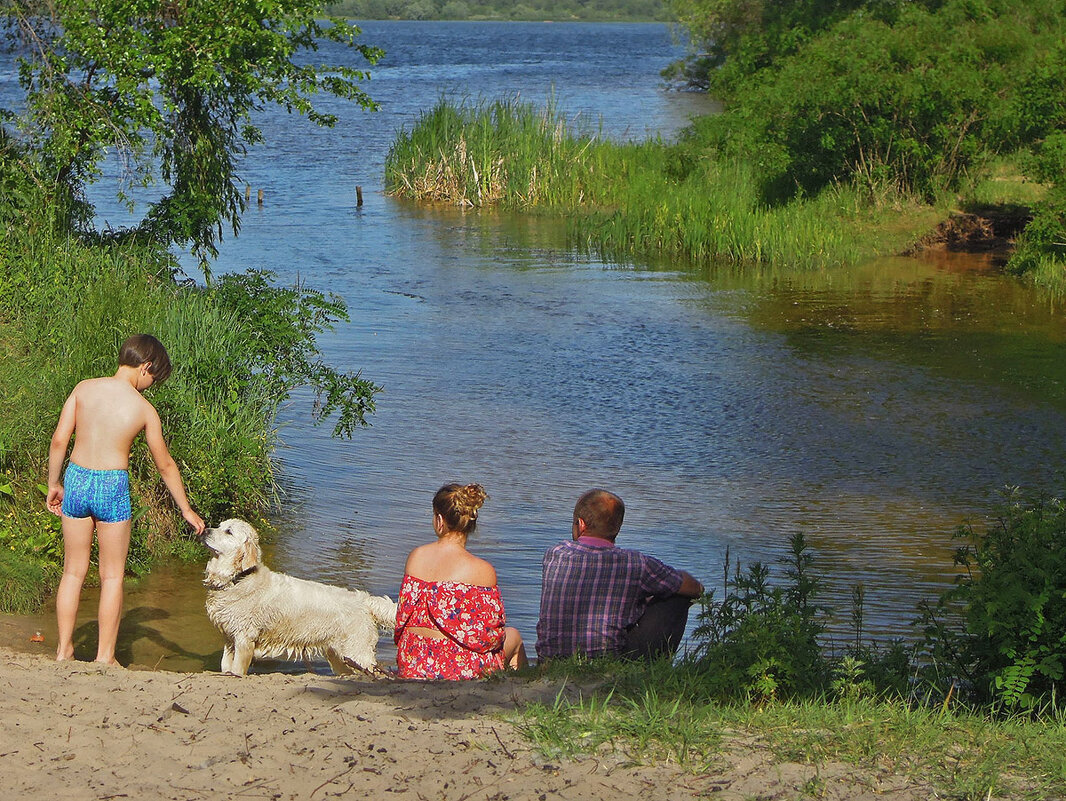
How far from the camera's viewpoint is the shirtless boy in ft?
20.4

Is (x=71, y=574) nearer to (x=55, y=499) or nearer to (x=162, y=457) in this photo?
(x=55, y=499)

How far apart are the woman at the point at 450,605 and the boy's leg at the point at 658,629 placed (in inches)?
27.4

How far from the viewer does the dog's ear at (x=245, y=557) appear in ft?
20.4

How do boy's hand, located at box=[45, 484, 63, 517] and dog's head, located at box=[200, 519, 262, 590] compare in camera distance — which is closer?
dog's head, located at box=[200, 519, 262, 590]

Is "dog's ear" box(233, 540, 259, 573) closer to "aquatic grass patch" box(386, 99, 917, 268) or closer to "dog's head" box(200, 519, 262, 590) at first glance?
"dog's head" box(200, 519, 262, 590)

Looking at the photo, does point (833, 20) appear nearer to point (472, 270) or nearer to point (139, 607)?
point (472, 270)

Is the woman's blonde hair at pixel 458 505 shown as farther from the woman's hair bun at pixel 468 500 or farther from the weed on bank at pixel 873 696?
the weed on bank at pixel 873 696

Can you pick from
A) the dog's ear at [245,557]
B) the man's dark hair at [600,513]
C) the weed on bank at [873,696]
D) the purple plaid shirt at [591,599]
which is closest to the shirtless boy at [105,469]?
the dog's ear at [245,557]

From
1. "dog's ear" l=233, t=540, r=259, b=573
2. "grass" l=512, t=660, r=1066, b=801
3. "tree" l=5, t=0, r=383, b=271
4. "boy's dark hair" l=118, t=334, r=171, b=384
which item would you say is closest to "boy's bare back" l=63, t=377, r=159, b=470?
"boy's dark hair" l=118, t=334, r=171, b=384

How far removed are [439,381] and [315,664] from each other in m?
6.77

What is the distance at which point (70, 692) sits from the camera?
5.32 m

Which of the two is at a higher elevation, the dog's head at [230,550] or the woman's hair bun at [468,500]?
the woman's hair bun at [468,500]

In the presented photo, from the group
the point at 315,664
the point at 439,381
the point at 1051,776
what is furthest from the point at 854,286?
the point at 1051,776

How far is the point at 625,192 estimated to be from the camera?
24484mm
